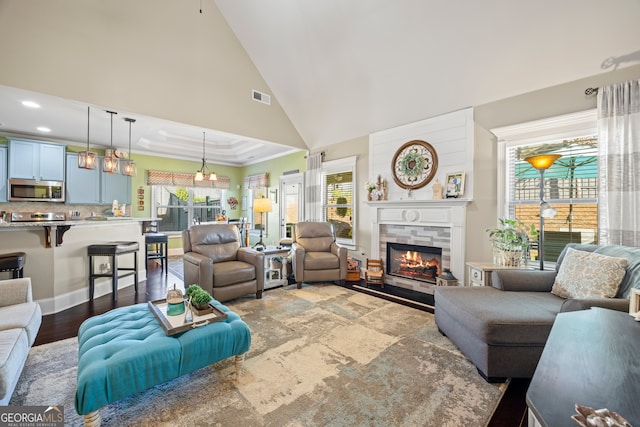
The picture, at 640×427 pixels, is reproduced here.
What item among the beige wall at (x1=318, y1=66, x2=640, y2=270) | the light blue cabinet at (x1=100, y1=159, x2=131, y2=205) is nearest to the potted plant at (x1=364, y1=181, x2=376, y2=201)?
the beige wall at (x1=318, y1=66, x2=640, y2=270)

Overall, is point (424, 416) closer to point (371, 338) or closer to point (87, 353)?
point (371, 338)

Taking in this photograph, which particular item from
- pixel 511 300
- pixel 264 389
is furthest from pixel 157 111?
pixel 511 300

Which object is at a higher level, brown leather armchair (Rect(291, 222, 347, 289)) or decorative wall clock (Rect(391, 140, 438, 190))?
decorative wall clock (Rect(391, 140, 438, 190))

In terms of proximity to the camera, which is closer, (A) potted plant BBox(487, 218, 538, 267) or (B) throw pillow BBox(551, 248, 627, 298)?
(B) throw pillow BBox(551, 248, 627, 298)

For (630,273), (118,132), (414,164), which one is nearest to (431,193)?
(414,164)

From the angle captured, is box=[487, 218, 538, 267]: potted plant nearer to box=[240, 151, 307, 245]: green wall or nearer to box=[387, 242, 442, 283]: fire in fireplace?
box=[387, 242, 442, 283]: fire in fireplace

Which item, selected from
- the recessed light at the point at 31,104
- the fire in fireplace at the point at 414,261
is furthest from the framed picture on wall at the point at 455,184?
the recessed light at the point at 31,104

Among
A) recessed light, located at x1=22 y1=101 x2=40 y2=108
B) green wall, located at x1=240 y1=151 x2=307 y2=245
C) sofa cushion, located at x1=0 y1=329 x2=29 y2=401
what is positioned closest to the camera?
sofa cushion, located at x1=0 y1=329 x2=29 y2=401

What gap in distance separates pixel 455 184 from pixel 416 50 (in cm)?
186

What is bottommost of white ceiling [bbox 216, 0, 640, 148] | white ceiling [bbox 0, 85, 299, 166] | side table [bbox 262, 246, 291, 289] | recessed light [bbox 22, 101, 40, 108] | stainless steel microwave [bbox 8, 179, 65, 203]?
side table [bbox 262, 246, 291, 289]

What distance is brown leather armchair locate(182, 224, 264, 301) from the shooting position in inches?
128

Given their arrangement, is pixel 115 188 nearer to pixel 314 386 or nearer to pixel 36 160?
pixel 36 160

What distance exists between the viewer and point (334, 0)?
10.9 ft

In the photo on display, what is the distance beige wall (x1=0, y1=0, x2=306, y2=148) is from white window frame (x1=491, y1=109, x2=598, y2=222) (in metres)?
3.93
